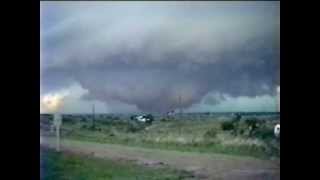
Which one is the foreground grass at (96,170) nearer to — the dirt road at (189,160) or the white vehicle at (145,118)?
the dirt road at (189,160)

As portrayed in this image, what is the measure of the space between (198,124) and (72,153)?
2.87 feet

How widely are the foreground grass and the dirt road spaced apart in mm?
41

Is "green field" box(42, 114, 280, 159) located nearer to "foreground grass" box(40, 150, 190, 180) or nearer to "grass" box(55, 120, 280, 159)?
"grass" box(55, 120, 280, 159)

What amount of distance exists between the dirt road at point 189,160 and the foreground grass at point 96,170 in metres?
0.04

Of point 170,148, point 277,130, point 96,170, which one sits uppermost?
point 277,130

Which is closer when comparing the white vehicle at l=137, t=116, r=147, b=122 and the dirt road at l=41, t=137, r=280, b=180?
the dirt road at l=41, t=137, r=280, b=180

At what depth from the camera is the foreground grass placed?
266 cm

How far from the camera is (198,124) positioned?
2.85 meters

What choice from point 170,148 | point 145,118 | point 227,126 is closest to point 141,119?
point 145,118

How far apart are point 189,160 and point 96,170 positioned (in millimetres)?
615

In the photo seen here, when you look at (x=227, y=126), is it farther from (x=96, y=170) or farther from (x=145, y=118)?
(x=96, y=170)

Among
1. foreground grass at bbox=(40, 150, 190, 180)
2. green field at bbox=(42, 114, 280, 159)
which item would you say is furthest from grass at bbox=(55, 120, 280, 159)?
foreground grass at bbox=(40, 150, 190, 180)

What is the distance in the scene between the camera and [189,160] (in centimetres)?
274
